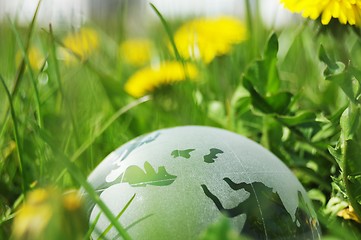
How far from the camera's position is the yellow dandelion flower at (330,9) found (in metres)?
1.09

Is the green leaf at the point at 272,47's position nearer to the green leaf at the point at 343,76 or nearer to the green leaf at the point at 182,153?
the green leaf at the point at 343,76

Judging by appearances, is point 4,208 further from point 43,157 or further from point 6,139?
point 6,139

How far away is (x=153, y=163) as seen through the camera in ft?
3.29

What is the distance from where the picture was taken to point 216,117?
159cm

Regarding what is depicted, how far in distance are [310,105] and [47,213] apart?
112 cm

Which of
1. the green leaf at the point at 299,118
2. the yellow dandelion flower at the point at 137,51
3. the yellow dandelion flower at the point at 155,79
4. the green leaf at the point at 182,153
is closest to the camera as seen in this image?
the green leaf at the point at 182,153

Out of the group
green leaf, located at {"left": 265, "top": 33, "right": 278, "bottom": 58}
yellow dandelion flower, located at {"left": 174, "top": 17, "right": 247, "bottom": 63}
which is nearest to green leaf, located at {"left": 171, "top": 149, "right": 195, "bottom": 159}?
green leaf, located at {"left": 265, "top": 33, "right": 278, "bottom": 58}

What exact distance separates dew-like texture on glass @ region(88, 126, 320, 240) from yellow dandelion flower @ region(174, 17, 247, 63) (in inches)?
48.0

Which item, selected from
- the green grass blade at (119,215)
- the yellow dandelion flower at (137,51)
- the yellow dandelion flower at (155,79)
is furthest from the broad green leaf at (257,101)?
the yellow dandelion flower at (137,51)

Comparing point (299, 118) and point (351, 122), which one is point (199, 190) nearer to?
point (351, 122)

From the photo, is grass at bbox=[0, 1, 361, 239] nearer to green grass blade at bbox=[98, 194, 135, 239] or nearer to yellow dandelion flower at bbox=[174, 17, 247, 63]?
green grass blade at bbox=[98, 194, 135, 239]

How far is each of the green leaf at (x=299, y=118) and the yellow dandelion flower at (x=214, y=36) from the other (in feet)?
3.13

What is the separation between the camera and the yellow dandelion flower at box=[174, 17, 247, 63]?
7.60ft

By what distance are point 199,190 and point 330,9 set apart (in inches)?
16.8
